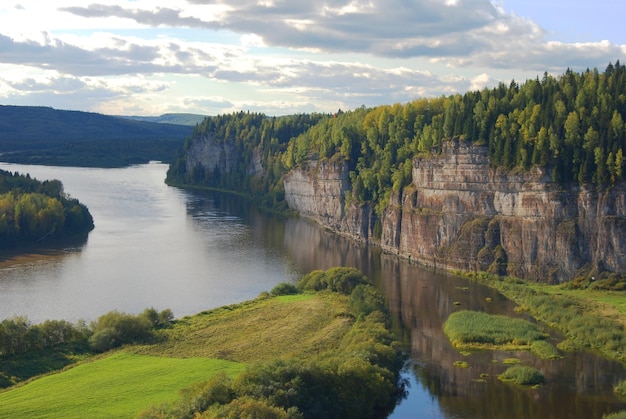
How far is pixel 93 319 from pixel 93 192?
3391 inches

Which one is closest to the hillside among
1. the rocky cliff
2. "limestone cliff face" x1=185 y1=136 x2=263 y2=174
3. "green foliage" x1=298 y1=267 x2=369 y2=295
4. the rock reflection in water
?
the rocky cliff

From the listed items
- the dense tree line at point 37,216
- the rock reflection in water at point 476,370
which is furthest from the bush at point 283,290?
the dense tree line at point 37,216

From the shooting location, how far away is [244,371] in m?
38.7

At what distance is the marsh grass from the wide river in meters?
1.05

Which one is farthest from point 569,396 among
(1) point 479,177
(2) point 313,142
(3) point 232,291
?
(2) point 313,142

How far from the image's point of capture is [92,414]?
123 ft

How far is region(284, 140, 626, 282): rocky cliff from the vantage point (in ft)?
226

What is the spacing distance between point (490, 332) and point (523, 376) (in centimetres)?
953

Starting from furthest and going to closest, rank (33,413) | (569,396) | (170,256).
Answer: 1. (170,256)
2. (569,396)
3. (33,413)

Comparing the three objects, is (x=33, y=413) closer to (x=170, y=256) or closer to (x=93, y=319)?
(x=93, y=319)

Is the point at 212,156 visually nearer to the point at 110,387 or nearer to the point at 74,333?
the point at 74,333

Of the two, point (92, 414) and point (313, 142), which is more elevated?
point (313, 142)

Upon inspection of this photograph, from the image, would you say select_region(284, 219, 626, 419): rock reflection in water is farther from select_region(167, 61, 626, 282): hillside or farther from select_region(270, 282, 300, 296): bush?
select_region(270, 282, 300, 296): bush

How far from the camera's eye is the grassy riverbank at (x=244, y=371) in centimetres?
3700
